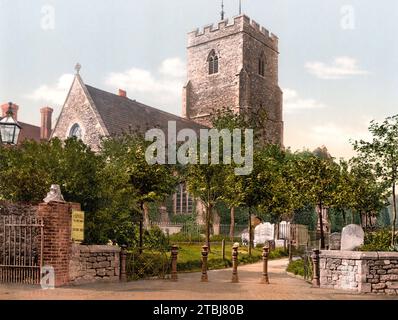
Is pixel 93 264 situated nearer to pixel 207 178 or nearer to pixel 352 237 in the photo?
pixel 352 237

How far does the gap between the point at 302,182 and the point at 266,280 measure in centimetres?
651

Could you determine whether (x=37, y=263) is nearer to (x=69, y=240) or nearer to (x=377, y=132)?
(x=69, y=240)

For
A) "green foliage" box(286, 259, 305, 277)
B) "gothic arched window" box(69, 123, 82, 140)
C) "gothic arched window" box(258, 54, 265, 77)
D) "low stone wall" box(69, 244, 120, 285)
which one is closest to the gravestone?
"green foliage" box(286, 259, 305, 277)

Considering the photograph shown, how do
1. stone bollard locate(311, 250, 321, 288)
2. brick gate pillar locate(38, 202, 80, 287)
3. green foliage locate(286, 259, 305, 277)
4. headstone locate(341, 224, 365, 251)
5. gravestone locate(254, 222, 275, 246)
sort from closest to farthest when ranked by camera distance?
brick gate pillar locate(38, 202, 80, 287) → headstone locate(341, 224, 365, 251) → stone bollard locate(311, 250, 321, 288) → green foliage locate(286, 259, 305, 277) → gravestone locate(254, 222, 275, 246)

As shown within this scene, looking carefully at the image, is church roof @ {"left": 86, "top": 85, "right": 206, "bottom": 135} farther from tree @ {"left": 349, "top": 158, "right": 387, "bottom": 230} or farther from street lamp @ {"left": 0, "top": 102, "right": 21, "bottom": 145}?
street lamp @ {"left": 0, "top": 102, "right": 21, "bottom": 145}

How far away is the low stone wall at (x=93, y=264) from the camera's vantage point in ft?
44.2

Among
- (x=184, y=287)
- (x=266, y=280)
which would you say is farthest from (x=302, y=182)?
(x=184, y=287)

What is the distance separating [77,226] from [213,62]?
42.4 m

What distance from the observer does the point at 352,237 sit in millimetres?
14227

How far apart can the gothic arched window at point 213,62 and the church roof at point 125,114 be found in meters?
8.40

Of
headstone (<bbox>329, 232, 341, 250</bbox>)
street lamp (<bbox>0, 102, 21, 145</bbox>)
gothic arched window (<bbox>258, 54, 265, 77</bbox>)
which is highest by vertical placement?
gothic arched window (<bbox>258, 54, 265, 77</bbox>)

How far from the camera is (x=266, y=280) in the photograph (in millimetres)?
15492

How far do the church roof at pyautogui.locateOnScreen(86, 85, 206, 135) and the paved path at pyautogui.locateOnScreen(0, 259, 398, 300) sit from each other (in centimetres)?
2314

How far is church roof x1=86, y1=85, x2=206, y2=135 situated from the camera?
39531mm
